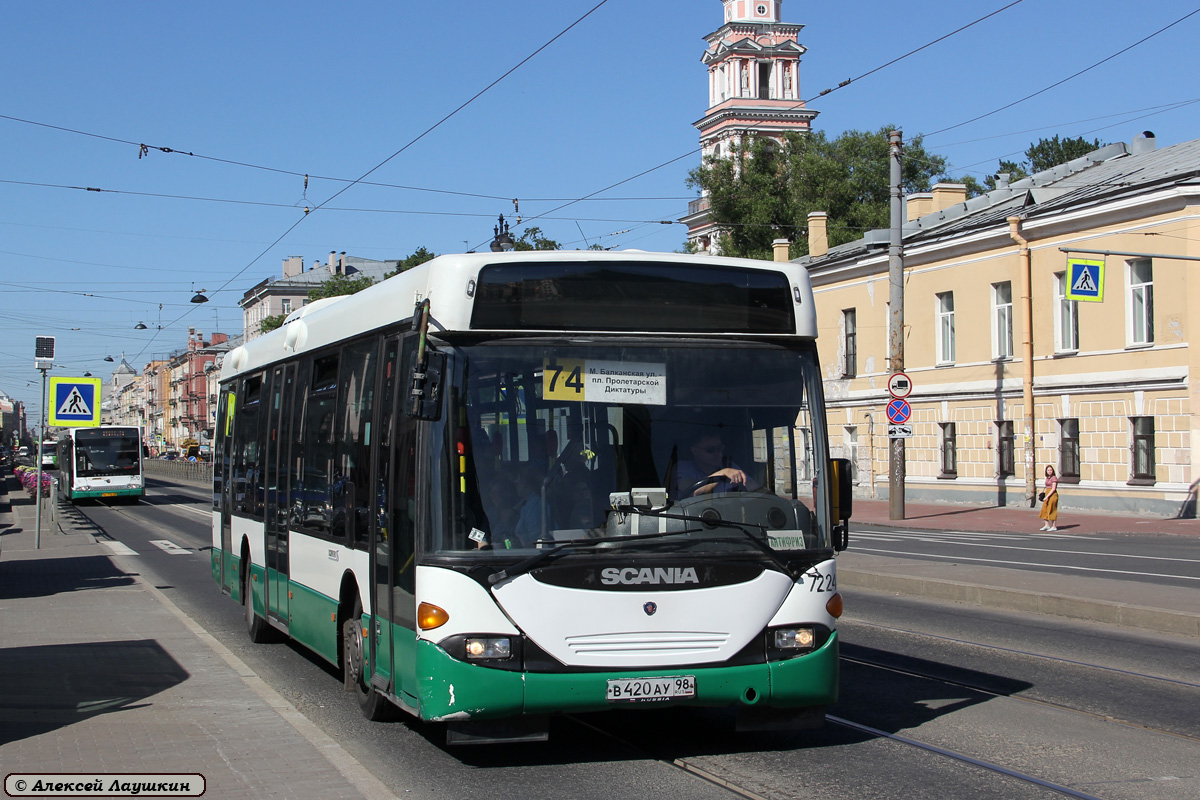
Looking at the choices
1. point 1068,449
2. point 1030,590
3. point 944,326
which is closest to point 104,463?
point 944,326

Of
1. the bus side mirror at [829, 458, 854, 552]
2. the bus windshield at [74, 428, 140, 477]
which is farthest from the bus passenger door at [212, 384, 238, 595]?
the bus windshield at [74, 428, 140, 477]

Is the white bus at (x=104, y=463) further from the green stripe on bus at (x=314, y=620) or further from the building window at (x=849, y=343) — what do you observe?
the green stripe on bus at (x=314, y=620)

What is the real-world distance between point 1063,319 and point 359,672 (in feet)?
100

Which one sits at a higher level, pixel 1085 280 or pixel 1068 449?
pixel 1085 280

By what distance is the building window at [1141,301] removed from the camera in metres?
32.2

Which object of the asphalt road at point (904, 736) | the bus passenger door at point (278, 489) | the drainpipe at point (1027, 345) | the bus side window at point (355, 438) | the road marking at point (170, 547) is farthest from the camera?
the drainpipe at point (1027, 345)

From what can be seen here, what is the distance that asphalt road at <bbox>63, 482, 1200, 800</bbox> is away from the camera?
6.31 meters

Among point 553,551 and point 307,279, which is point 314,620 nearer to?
point 553,551

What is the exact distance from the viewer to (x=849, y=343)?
45812mm

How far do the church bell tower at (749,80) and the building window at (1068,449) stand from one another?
49.4 metres

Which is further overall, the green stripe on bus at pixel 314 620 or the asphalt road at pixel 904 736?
the green stripe on bus at pixel 314 620

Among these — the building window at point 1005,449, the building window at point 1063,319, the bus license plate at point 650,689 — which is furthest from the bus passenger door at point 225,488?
the building window at point 1005,449

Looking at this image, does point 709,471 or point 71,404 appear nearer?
point 709,471

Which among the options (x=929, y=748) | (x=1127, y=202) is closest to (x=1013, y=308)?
(x=1127, y=202)
